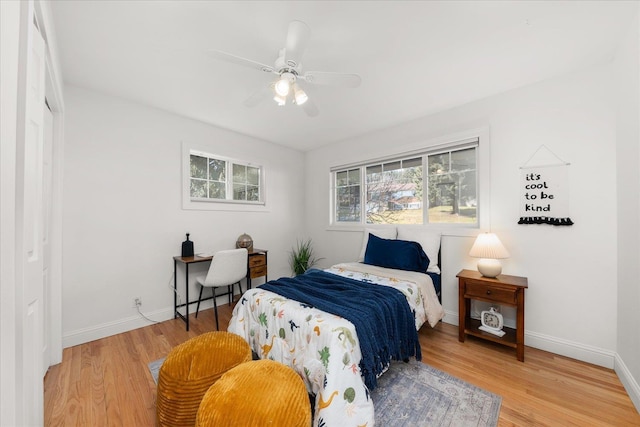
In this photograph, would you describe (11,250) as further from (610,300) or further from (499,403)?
(610,300)

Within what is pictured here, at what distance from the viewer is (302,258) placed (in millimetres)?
4148

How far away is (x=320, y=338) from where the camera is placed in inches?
59.7

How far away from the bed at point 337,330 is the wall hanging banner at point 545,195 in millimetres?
1152

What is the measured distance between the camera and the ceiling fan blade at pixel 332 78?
1691 mm

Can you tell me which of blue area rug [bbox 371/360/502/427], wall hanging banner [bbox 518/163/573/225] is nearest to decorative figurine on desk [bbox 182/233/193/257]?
blue area rug [bbox 371/360/502/427]

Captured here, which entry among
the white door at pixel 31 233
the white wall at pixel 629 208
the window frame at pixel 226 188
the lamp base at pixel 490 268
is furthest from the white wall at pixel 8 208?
the white wall at pixel 629 208

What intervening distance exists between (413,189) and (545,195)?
1.31 meters

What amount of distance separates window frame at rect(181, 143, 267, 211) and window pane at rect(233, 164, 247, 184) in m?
0.05

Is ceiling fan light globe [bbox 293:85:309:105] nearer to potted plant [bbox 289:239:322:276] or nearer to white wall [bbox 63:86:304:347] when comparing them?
white wall [bbox 63:86:304:347]

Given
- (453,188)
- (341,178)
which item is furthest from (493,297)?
(341,178)

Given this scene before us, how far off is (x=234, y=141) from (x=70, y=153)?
68.9 inches

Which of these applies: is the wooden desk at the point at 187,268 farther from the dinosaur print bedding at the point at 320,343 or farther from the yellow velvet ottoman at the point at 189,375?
the yellow velvet ottoman at the point at 189,375

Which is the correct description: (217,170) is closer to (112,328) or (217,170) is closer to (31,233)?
(112,328)

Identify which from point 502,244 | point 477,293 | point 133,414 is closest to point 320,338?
point 133,414
